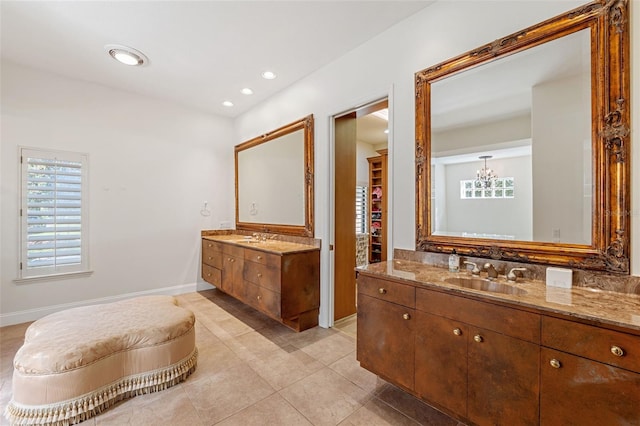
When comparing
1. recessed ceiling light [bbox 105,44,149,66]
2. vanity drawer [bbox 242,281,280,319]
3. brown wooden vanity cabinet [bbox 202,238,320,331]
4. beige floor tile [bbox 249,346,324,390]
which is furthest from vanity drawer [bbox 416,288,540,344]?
recessed ceiling light [bbox 105,44,149,66]

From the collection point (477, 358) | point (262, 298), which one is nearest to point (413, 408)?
point (477, 358)

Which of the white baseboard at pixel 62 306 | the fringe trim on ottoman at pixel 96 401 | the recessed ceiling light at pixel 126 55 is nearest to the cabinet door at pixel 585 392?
the fringe trim on ottoman at pixel 96 401

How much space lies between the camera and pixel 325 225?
3.09 m

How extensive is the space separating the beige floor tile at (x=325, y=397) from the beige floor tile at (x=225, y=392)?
0.21m

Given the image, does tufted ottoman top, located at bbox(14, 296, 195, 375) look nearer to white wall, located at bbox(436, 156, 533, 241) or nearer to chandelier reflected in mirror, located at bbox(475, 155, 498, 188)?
white wall, located at bbox(436, 156, 533, 241)

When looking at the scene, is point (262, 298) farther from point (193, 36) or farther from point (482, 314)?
point (193, 36)

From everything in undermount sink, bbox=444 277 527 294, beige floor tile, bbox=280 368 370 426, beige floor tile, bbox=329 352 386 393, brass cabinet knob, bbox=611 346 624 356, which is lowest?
beige floor tile, bbox=280 368 370 426

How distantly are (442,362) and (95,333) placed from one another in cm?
227

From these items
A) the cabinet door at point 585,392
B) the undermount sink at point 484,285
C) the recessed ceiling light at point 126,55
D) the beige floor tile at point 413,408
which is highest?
the recessed ceiling light at point 126,55

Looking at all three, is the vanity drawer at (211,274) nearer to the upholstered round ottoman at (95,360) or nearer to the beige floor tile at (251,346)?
the beige floor tile at (251,346)

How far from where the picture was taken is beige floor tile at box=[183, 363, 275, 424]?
6.04ft

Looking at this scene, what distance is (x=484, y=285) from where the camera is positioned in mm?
1749

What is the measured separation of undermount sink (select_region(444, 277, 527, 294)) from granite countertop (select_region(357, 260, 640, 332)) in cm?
3

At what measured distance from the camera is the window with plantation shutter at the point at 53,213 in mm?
3199
